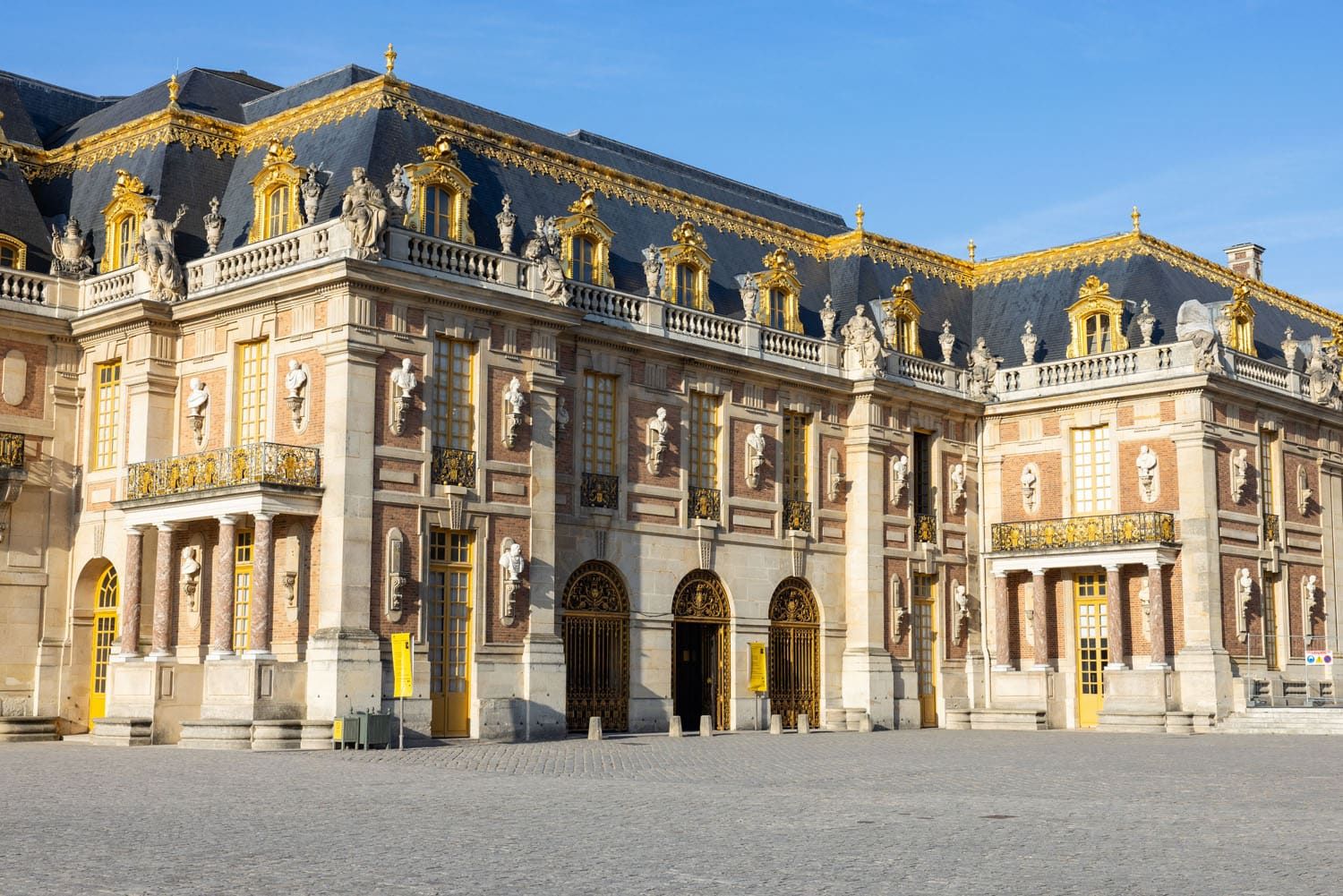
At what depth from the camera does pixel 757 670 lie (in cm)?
3512

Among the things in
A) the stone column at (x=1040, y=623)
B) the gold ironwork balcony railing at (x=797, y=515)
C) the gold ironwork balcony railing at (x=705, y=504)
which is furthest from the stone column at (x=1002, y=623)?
the gold ironwork balcony railing at (x=705, y=504)

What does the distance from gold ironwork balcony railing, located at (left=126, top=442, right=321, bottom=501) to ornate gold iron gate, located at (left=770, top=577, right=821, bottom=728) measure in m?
12.0

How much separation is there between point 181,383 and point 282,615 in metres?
5.86

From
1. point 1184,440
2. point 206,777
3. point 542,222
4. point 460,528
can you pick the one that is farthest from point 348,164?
point 1184,440

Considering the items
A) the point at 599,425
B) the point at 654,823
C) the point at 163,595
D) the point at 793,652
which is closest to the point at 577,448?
the point at 599,425

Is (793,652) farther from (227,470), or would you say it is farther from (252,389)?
(227,470)

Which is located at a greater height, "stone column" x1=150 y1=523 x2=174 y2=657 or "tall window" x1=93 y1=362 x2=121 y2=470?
"tall window" x1=93 y1=362 x2=121 y2=470

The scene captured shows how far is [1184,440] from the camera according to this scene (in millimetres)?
37844

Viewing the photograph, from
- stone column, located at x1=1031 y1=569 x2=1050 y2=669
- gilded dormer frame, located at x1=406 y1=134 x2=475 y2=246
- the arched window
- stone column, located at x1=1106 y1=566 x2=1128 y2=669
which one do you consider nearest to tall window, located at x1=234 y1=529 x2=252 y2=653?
gilded dormer frame, located at x1=406 y1=134 x2=475 y2=246

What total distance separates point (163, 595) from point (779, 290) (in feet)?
51.8

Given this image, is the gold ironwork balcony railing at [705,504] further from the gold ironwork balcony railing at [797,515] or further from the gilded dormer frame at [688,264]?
the gilded dormer frame at [688,264]

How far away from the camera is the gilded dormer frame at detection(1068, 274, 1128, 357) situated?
130 ft

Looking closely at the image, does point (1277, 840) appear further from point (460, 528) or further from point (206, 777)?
point (460, 528)

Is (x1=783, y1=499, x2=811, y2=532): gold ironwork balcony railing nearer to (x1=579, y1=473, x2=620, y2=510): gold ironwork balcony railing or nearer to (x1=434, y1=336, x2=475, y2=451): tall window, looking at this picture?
(x1=579, y1=473, x2=620, y2=510): gold ironwork balcony railing
